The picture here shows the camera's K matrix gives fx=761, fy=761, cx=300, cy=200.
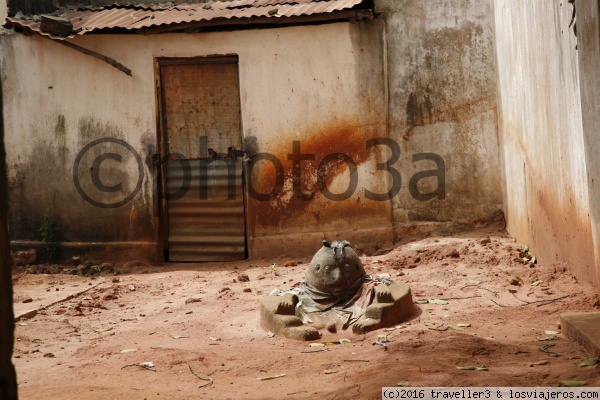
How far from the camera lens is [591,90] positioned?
5.65m

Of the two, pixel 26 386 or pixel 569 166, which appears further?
pixel 569 166

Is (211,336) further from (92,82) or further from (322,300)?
(92,82)

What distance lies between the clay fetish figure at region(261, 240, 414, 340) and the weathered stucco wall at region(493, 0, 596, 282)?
168cm

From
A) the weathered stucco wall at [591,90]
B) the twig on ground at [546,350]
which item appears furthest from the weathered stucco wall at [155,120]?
the twig on ground at [546,350]

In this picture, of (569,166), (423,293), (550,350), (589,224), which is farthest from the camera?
(423,293)

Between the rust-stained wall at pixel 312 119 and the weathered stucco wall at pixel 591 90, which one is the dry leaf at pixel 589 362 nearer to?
the weathered stucco wall at pixel 591 90

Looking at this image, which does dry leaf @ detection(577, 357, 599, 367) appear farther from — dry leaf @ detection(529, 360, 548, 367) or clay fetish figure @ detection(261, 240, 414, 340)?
clay fetish figure @ detection(261, 240, 414, 340)

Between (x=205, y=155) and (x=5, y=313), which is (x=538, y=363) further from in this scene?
(x=205, y=155)

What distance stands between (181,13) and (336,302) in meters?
5.90

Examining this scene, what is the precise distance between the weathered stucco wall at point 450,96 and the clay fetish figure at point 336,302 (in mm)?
3715

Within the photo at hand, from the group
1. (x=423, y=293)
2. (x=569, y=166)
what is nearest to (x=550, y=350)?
(x=569, y=166)

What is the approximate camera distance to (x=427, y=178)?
1078cm

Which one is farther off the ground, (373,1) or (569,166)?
(373,1)

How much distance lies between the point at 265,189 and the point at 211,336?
4.31m
